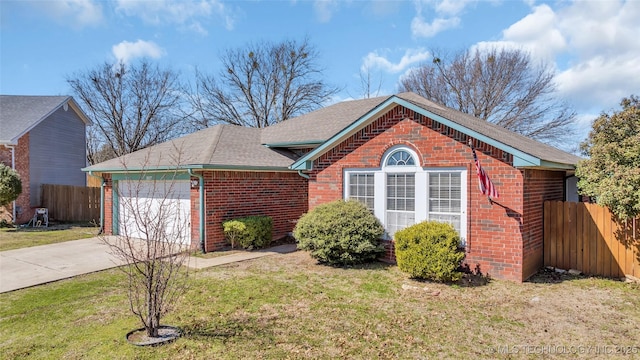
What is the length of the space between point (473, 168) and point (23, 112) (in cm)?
2361

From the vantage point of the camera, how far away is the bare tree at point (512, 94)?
27844 mm

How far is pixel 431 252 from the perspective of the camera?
7.72 m

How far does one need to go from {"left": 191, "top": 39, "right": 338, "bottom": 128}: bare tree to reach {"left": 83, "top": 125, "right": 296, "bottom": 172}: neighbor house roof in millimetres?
17589

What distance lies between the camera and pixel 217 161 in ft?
37.0

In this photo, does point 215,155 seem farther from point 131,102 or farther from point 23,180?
point 131,102

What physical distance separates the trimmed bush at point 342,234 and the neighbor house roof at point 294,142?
2.03m

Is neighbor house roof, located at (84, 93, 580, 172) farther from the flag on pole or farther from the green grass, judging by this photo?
the green grass

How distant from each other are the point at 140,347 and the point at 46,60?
23159 mm

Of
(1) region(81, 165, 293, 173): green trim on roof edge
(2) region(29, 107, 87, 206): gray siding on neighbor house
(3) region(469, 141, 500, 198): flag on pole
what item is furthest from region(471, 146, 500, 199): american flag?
(2) region(29, 107, 87, 206): gray siding on neighbor house

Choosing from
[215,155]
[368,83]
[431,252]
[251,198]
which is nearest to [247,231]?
[251,198]

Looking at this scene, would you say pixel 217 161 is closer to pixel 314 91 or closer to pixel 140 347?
pixel 140 347

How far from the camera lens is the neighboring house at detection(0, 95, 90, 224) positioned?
18.7 metres

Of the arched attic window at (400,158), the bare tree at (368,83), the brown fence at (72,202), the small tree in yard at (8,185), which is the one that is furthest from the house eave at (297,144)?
the bare tree at (368,83)

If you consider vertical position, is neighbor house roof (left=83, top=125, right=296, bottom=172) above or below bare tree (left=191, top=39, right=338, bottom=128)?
below
